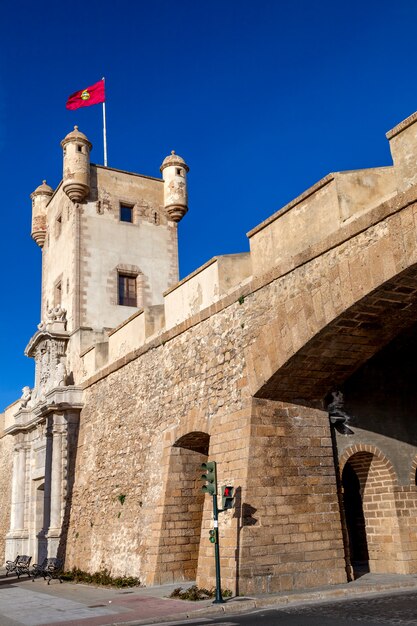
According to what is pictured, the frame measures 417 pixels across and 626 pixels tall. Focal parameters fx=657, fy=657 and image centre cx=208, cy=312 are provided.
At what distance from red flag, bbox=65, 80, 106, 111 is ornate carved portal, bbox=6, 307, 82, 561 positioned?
7276 millimetres

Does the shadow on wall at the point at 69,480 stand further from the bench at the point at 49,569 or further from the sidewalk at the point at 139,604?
the sidewalk at the point at 139,604

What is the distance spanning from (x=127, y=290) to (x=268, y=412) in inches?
456

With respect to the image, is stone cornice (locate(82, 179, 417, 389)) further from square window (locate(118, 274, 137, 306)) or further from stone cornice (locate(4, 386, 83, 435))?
square window (locate(118, 274, 137, 306))

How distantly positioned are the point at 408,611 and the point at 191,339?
6.46 meters

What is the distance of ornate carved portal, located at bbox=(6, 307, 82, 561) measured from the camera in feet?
58.3

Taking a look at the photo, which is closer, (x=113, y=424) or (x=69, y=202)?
(x=113, y=424)

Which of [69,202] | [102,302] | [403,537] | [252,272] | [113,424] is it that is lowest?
[403,537]

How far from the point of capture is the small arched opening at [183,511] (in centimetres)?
1255

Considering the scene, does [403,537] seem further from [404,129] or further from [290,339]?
[404,129]

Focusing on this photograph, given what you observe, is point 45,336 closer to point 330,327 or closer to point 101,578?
point 101,578

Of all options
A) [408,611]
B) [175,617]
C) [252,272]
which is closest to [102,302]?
[252,272]

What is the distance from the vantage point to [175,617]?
8.77m

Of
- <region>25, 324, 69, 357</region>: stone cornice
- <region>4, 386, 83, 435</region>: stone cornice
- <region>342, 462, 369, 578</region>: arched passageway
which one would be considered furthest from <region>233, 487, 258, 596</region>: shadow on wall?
<region>25, 324, 69, 357</region>: stone cornice

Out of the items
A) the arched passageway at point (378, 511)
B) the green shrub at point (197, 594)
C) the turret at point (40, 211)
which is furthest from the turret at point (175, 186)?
the green shrub at point (197, 594)
